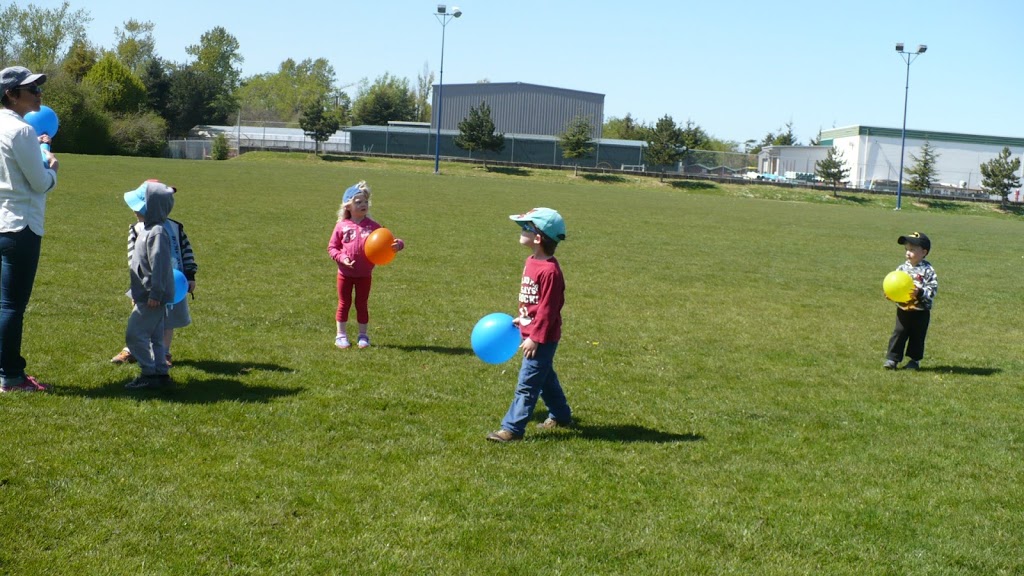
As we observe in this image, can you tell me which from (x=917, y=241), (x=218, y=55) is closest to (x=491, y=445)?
(x=917, y=241)

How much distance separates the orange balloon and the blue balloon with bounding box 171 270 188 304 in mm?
1975

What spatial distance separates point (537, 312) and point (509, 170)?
65664 millimetres

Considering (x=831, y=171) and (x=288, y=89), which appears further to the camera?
(x=288, y=89)

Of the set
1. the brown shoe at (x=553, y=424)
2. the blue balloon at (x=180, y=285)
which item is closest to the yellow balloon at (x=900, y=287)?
the brown shoe at (x=553, y=424)

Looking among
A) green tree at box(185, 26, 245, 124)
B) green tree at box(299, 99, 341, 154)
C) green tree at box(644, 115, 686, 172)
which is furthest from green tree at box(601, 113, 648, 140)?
green tree at box(185, 26, 245, 124)

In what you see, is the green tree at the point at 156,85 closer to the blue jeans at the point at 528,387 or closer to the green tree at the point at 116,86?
the green tree at the point at 116,86

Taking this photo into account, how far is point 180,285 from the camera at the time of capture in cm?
762

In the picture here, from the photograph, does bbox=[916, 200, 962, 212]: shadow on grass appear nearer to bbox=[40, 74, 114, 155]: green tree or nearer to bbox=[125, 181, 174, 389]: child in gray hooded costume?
bbox=[40, 74, 114, 155]: green tree

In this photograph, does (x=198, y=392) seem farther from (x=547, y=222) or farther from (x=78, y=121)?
(x=78, y=121)

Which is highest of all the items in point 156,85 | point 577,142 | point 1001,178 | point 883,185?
point 156,85

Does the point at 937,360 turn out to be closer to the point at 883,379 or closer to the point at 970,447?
the point at 883,379

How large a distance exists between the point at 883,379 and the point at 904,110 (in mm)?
61586

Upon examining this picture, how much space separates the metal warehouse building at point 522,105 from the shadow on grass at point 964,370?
Result: 282 ft

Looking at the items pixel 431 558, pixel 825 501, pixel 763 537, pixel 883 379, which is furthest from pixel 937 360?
pixel 431 558
